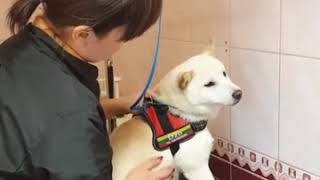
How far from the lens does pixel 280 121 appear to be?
107 centimetres

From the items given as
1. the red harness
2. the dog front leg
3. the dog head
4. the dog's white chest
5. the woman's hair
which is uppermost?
the woman's hair

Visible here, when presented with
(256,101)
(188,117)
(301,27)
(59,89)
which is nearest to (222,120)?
(256,101)

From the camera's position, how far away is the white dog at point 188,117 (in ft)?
3.19

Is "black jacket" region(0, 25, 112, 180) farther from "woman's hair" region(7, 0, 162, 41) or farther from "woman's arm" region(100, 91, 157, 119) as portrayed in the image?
"woman's arm" region(100, 91, 157, 119)

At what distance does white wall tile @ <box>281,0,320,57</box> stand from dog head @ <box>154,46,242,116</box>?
154mm

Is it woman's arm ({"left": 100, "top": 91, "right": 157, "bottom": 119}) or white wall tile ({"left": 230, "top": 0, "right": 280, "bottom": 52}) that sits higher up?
white wall tile ({"left": 230, "top": 0, "right": 280, "bottom": 52})

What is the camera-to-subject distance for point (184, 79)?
38.1 inches

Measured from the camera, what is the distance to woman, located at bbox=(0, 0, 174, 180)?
684 millimetres

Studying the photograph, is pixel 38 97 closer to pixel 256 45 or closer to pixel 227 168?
pixel 256 45

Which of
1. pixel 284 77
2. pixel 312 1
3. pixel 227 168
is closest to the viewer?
pixel 312 1

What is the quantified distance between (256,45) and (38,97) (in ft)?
1.90

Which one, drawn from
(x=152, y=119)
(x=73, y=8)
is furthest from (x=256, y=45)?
(x=73, y=8)

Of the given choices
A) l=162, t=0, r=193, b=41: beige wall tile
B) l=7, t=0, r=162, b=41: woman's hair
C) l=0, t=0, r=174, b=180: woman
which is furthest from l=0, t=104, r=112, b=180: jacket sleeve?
l=162, t=0, r=193, b=41: beige wall tile

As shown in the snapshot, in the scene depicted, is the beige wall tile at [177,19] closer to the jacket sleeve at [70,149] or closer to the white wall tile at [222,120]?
the white wall tile at [222,120]
